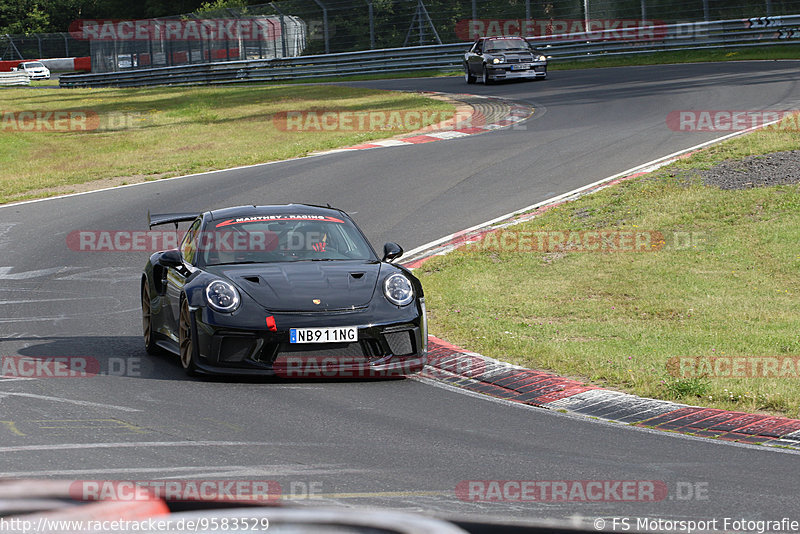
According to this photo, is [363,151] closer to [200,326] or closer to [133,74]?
[200,326]

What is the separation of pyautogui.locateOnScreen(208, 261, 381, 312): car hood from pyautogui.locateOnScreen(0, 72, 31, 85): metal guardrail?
52474mm

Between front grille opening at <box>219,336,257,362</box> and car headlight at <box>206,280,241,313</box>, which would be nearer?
front grille opening at <box>219,336,257,362</box>

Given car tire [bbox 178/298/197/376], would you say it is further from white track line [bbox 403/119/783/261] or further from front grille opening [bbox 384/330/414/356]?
white track line [bbox 403/119/783/261]

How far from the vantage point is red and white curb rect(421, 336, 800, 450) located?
21.2 ft

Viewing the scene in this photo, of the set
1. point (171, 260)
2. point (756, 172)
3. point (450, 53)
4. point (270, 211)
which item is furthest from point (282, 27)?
point (171, 260)

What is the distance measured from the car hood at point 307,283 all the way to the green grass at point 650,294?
1.28 m

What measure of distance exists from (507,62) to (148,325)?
24412 millimetres

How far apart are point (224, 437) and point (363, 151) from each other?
16274 mm

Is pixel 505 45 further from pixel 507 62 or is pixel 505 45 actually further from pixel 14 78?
pixel 14 78

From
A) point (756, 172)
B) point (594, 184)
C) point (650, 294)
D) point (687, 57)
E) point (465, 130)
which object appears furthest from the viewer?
point (687, 57)

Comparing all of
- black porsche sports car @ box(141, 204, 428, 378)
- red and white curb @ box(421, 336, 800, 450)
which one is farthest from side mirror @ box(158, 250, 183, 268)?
red and white curb @ box(421, 336, 800, 450)

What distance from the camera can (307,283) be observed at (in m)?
A: 8.17

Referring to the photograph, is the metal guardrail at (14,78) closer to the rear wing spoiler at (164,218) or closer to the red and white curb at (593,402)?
the rear wing spoiler at (164,218)

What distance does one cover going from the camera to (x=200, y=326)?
312 inches
